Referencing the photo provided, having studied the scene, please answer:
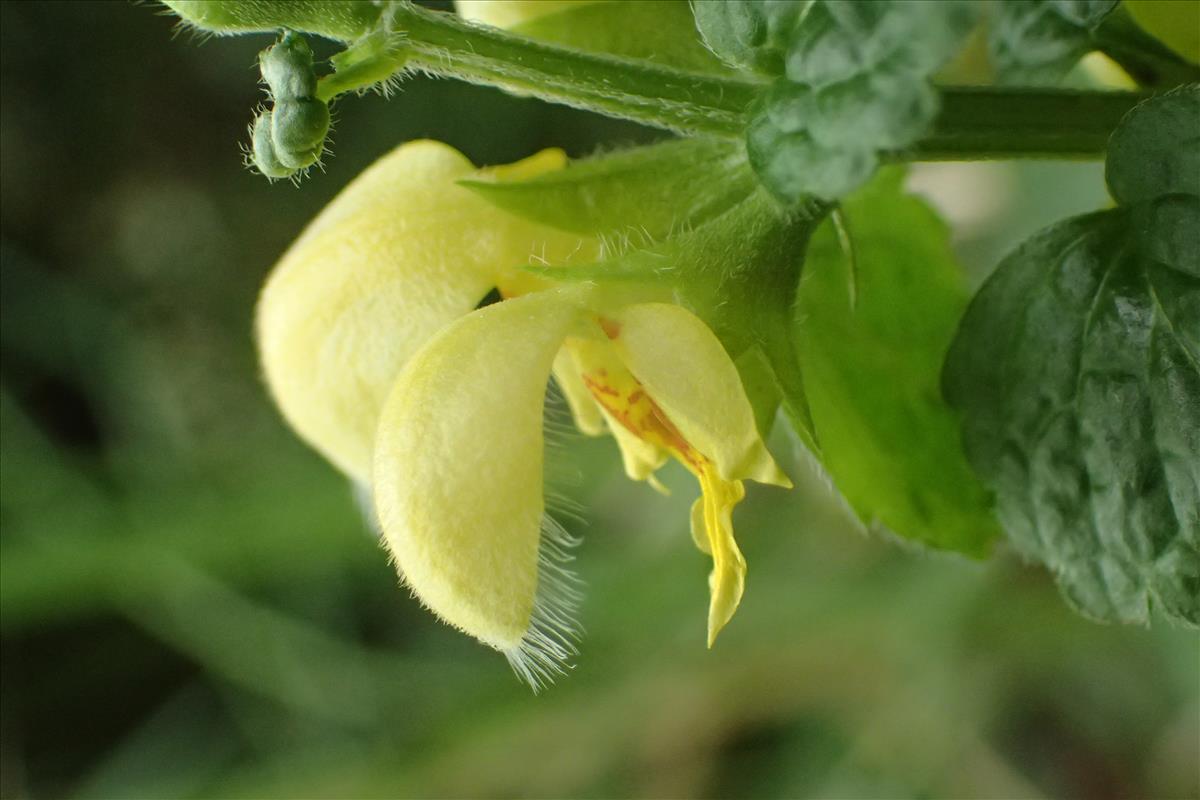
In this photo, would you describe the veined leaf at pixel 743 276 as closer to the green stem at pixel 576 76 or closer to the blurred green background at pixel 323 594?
the green stem at pixel 576 76

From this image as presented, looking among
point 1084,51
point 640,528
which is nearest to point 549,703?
point 640,528

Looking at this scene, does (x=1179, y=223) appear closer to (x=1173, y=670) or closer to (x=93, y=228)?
(x=1173, y=670)

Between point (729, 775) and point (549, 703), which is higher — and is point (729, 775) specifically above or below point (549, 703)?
below

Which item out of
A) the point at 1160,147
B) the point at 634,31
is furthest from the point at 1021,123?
the point at 634,31

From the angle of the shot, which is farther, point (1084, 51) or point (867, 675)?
point (867, 675)

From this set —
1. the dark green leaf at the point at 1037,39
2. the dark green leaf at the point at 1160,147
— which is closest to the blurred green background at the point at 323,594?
the dark green leaf at the point at 1037,39

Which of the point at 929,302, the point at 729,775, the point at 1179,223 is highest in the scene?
the point at 1179,223
